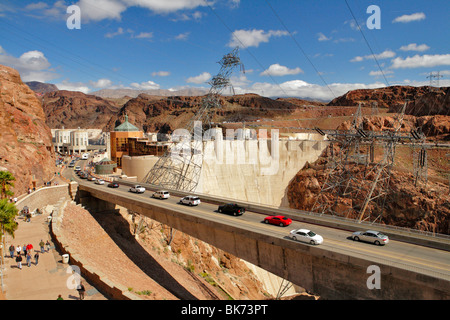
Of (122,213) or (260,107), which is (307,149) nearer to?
(122,213)

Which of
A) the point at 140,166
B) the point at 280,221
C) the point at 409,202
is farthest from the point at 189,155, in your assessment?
the point at 409,202

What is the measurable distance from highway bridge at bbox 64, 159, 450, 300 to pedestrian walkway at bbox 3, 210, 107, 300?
959cm

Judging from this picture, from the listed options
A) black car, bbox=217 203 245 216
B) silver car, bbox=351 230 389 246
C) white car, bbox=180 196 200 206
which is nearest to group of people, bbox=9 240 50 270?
white car, bbox=180 196 200 206

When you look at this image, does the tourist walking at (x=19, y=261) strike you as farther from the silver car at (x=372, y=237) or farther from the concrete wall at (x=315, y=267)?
the silver car at (x=372, y=237)

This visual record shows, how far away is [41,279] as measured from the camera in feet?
61.5

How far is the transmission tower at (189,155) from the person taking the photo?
152 ft

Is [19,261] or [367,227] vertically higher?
[367,227]

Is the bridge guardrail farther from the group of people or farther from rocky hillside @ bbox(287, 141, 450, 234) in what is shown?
rocky hillside @ bbox(287, 141, 450, 234)

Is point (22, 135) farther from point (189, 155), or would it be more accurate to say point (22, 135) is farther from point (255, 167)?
point (255, 167)

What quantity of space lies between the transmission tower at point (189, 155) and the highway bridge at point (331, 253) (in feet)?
58.9

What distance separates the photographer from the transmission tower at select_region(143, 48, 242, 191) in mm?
46312

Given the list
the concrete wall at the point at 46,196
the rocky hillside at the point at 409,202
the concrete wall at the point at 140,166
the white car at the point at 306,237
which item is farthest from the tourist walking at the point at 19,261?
the rocky hillside at the point at 409,202

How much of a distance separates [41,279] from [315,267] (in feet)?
60.1
